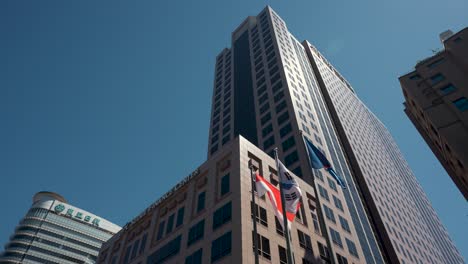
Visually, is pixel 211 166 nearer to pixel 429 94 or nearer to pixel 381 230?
pixel 429 94

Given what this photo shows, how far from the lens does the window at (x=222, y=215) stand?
33000 mm

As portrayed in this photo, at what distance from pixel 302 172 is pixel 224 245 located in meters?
23.7

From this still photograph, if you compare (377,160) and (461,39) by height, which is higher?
(377,160)

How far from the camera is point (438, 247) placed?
98125mm

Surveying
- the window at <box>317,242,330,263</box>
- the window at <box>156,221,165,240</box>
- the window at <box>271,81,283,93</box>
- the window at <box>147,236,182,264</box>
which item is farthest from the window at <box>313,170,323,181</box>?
the window at <box>271,81,283,93</box>

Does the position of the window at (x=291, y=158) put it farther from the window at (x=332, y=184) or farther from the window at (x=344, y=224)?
the window at (x=344, y=224)

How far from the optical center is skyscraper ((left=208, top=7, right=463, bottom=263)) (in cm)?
5850

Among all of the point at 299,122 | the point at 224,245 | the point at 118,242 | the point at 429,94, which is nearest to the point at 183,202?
the point at 224,245

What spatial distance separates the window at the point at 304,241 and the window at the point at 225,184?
953 centimetres

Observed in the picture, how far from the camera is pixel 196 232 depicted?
1410 inches

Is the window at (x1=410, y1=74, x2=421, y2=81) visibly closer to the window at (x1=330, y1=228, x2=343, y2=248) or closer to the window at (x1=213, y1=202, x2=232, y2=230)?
the window at (x1=330, y1=228, x2=343, y2=248)

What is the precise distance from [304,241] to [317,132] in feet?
110


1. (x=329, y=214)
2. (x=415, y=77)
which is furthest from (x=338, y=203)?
(x=415, y=77)

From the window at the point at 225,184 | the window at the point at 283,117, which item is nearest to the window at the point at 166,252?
the window at the point at 225,184
